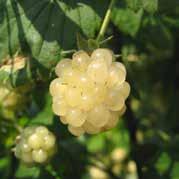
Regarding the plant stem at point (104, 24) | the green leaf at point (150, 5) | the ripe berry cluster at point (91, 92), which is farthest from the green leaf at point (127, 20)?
the ripe berry cluster at point (91, 92)

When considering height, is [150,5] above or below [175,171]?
above

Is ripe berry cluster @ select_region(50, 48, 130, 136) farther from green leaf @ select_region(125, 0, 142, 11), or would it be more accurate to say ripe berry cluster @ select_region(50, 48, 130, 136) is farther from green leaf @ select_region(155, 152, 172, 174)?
green leaf @ select_region(155, 152, 172, 174)

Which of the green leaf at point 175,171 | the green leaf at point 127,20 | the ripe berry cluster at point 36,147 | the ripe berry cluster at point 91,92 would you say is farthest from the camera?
the green leaf at point 175,171

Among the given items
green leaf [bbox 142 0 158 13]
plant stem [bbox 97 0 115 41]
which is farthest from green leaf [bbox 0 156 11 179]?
green leaf [bbox 142 0 158 13]

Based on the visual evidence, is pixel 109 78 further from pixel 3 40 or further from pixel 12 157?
pixel 12 157

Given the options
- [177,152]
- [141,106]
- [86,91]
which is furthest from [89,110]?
[141,106]

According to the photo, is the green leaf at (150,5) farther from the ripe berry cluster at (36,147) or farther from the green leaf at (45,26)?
the ripe berry cluster at (36,147)

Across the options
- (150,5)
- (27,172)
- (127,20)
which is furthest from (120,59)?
(27,172)

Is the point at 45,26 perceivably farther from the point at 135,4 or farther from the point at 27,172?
the point at 27,172
